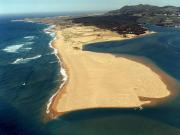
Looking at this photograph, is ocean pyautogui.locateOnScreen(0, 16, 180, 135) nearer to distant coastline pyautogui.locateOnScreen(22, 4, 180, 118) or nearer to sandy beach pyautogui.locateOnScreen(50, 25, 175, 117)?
distant coastline pyautogui.locateOnScreen(22, 4, 180, 118)

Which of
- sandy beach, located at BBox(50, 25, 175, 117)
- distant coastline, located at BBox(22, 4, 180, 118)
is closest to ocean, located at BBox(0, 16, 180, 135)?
distant coastline, located at BBox(22, 4, 180, 118)

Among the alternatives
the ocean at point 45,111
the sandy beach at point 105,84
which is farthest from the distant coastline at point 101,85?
the ocean at point 45,111

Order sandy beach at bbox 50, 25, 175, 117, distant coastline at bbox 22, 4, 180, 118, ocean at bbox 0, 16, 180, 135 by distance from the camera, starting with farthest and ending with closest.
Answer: sandy beach at bbox 50, 25, 175, 117, distant coastline at bbox 22, 4, 180, 118, ocean at bbox 0, 16, 180, 135

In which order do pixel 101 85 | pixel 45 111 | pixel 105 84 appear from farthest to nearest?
1. pixel 105 84
2. pixel 101 85
3. pixel 45 111

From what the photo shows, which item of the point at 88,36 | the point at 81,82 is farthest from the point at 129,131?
the point at 88,36

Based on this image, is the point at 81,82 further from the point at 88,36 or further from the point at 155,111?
the point at 88,36

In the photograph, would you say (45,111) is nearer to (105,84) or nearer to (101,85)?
(101,85)

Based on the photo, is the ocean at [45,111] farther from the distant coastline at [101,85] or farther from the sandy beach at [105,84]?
the sandy beach at [105,84]

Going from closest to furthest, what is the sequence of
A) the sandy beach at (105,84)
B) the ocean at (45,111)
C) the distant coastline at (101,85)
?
the ocean at (45,111) → the distant coastline at (101,85) → the sandy beach at (105,84)

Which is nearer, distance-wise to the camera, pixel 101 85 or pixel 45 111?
pixel 45 111

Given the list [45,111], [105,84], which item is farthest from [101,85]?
[45,111]
